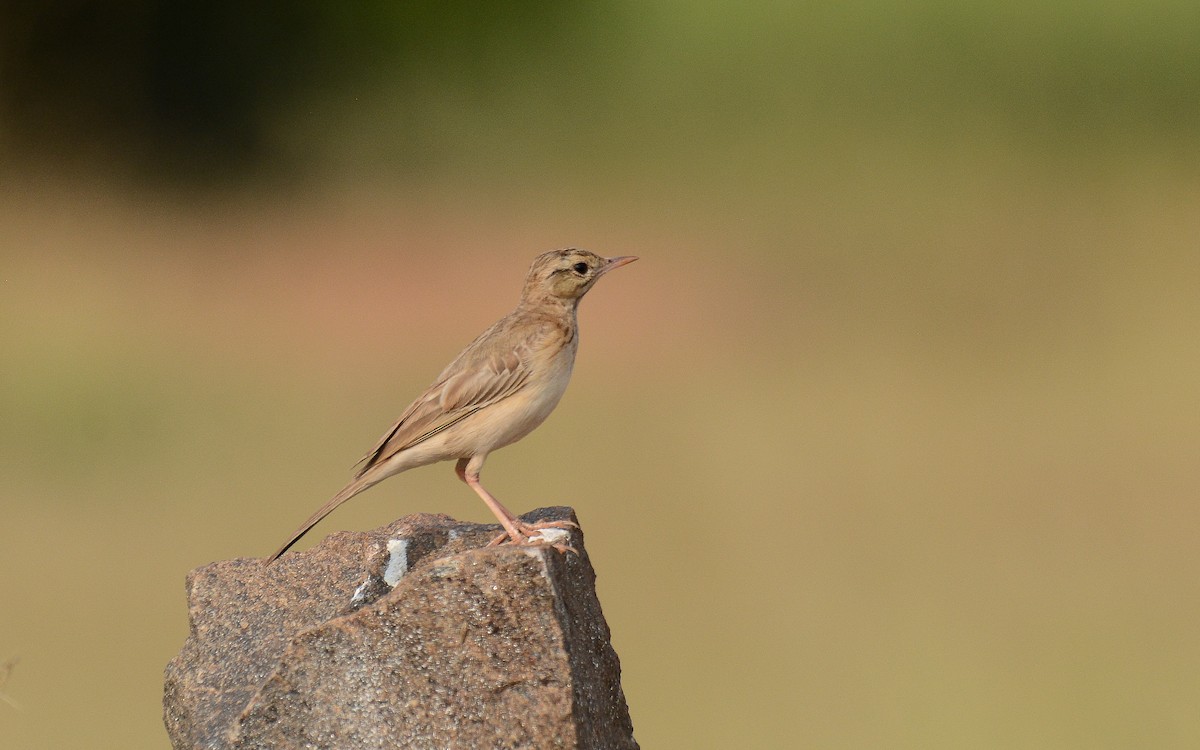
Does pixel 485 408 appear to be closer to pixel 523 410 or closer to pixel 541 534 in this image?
pixel 523 410

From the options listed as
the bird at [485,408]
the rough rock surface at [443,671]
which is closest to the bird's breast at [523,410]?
the bird at [485,408]

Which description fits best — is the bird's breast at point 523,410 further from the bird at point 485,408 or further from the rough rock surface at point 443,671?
the rough rock surface at point 443,671

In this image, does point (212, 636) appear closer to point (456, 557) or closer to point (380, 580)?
point (380, 580)

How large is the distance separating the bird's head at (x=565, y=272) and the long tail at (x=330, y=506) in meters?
1.05

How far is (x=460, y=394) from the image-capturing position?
18.4 feet

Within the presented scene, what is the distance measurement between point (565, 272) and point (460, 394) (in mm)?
696

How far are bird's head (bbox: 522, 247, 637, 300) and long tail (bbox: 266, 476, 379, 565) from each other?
105cm

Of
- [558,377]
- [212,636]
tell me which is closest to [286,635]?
[212,636]

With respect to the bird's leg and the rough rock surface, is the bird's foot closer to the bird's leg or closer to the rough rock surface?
the bird's leg

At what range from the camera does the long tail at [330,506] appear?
A: 528 cm

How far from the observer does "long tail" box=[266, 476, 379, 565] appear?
5281 mm

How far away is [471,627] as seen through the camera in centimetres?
478

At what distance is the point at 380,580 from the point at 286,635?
1.33 ft

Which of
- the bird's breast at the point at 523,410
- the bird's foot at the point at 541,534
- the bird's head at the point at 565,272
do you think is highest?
the bird's head at the point at 565,272
